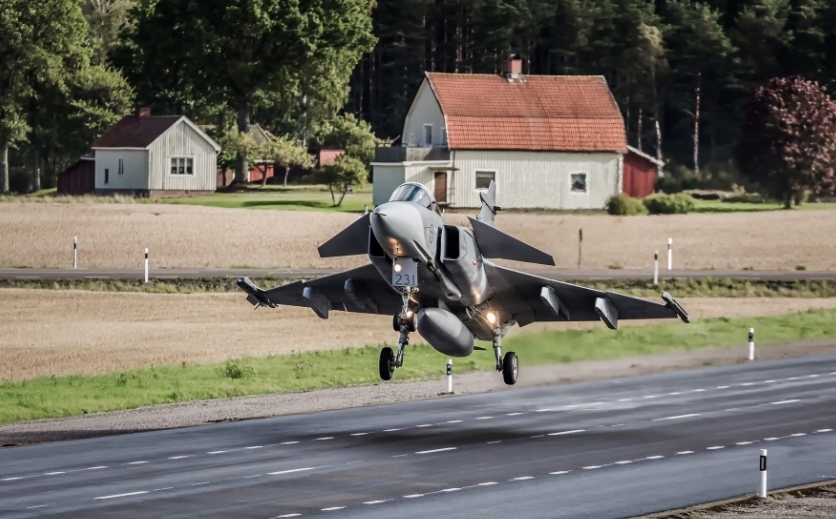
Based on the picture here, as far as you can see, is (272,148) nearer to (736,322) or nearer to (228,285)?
(228,285)

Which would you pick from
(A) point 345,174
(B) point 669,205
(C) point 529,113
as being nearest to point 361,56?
(A) point 345,174

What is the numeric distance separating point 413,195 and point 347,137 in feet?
352

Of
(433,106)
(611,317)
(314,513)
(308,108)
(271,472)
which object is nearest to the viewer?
(314,513)

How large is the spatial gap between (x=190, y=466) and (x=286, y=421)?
759 centimetres

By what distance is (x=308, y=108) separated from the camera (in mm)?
140000

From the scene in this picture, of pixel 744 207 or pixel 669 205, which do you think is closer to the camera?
pixel 669 205

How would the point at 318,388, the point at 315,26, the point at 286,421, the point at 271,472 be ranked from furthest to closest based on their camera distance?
the point at 315,26 < the point at 318,388 < the point at 286,421 < the point at 271,472

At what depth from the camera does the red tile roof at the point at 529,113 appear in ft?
322

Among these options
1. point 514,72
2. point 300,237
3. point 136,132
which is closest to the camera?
point 300,237

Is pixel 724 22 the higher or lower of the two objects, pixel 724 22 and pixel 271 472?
the higher

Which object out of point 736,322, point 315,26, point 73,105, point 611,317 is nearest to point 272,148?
point 315,26

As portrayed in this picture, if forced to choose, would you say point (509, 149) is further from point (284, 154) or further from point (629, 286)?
point (629, 286)

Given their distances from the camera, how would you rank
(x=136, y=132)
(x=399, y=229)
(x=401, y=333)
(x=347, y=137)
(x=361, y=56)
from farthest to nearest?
(x=347, y=137)
(x=361, y=56)
(x=136, y=132)
(x=401, y=333)
(x=399, y=229)

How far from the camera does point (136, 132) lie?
382ft
